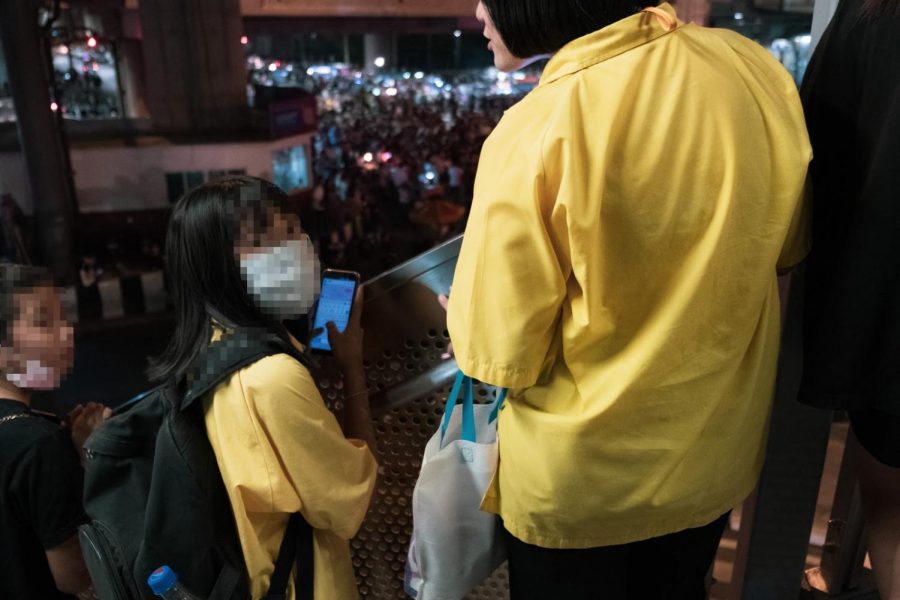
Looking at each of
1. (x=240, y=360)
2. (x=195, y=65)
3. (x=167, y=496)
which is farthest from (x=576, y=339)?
(x=195, y=65)

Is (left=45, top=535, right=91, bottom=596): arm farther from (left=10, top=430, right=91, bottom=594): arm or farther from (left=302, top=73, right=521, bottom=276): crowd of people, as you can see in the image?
(left=302, top=73, right=521, bottom=276): crowd of people

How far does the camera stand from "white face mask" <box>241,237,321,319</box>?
0.93m

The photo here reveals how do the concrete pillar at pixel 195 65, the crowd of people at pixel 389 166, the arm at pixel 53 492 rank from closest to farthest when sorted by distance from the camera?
the arm at pixel 53 492
the concrete pillar at pixel 195 65
the crowd of people at pixel 389 166

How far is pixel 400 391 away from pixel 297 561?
1.21 feet

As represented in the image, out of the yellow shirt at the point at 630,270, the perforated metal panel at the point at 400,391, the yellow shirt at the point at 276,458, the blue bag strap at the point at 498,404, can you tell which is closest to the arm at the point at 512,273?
the yellow shirt at the point at 630,270

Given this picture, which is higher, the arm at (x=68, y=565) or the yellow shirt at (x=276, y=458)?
the yellow shirt at (x=276, y=458)

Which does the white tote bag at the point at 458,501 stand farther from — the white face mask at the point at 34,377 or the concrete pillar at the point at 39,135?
the concrete pillar at the point at 39,135

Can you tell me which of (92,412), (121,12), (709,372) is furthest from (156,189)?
(709,372)

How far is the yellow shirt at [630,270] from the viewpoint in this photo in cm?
72

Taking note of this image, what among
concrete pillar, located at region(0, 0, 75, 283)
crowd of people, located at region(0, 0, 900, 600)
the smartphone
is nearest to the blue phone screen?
the smartphone

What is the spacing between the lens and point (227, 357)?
910 mm

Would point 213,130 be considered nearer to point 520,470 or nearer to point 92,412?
point 92,412

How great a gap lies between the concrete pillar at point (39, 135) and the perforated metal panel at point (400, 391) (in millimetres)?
3346

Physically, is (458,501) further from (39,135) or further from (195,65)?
(39,135)
